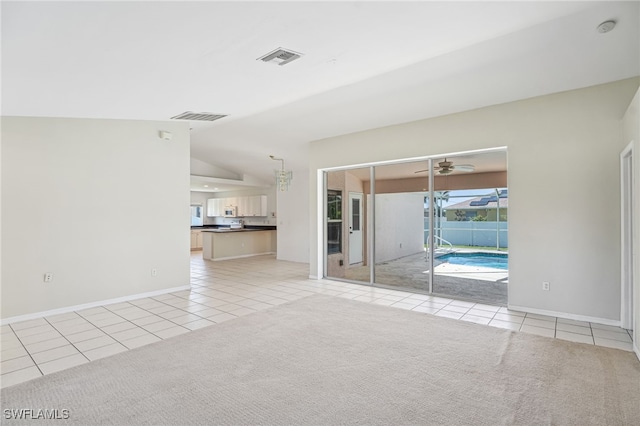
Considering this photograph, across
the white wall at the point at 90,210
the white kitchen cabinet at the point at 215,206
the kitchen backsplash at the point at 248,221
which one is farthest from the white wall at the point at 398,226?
the white kitchen cabinet at the point at 215,206

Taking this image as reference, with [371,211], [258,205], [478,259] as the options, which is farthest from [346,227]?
[258,205]

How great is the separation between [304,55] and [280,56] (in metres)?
0.23

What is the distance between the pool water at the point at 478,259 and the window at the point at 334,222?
2.03 m

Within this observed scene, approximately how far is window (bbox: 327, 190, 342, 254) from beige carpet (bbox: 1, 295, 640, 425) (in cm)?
311

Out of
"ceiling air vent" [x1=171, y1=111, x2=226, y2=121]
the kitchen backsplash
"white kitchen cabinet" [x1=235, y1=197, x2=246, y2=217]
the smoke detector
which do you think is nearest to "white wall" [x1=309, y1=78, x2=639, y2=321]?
the smoke detector

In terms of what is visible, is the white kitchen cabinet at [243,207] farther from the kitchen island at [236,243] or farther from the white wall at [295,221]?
the white wall at [295,221]

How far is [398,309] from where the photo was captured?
445cm

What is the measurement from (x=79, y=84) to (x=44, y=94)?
499mm

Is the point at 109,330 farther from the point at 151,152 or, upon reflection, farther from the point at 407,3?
the point at 407,3

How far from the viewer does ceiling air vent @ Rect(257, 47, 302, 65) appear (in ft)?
9.66

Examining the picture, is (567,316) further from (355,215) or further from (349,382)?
(355,215)

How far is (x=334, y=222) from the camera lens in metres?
6.70

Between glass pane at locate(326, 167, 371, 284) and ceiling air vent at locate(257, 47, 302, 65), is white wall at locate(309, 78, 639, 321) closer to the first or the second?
glass pane at locate(326, 167, 371, 284)

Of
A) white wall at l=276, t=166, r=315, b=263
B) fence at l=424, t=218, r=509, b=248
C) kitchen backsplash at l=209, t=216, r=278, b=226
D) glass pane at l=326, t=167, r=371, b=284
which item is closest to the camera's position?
fence at l=424, t=218, r=509, b=248
